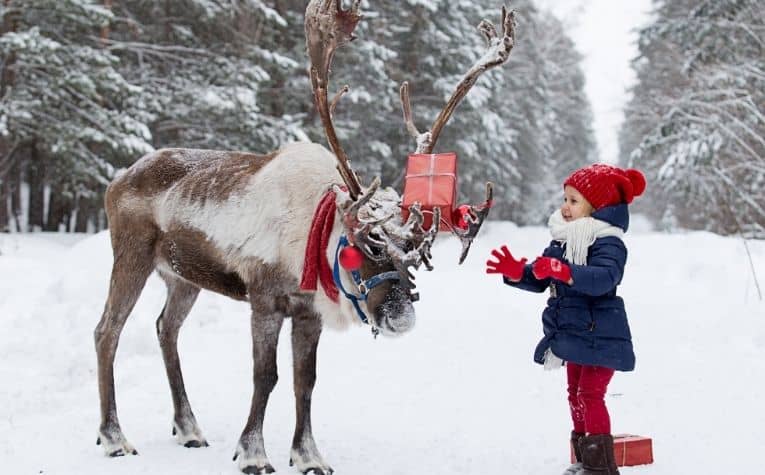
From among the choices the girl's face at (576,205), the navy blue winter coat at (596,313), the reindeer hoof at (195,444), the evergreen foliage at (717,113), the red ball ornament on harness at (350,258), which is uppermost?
the evergreen foliage at (717,113)

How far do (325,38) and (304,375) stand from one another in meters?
1.92

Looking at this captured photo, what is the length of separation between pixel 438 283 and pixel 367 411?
4911 mm

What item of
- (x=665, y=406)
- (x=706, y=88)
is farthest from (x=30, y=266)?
(x=706, y=88)

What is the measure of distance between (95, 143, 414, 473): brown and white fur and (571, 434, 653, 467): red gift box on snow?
1308 millimetres

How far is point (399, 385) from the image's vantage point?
577 cm

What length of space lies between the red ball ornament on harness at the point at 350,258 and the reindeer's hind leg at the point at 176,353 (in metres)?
1.68

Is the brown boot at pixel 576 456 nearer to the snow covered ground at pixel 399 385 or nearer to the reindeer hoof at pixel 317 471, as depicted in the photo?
the snow covered ground at pixel 399 385

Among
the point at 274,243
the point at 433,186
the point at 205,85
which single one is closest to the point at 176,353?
the point at 274,243

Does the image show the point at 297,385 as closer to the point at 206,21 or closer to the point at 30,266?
the point at 30,266

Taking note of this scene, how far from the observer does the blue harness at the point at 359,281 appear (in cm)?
360

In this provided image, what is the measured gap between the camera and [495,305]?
8391 millimetres

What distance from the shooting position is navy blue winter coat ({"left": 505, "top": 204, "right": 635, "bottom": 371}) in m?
3.36

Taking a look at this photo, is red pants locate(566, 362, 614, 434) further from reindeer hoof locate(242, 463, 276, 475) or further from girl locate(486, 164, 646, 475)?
reindeer hoof locate(242, 463, 276, 475)

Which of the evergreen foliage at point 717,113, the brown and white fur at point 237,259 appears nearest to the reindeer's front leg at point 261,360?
the brown and white fur at point 237,259
